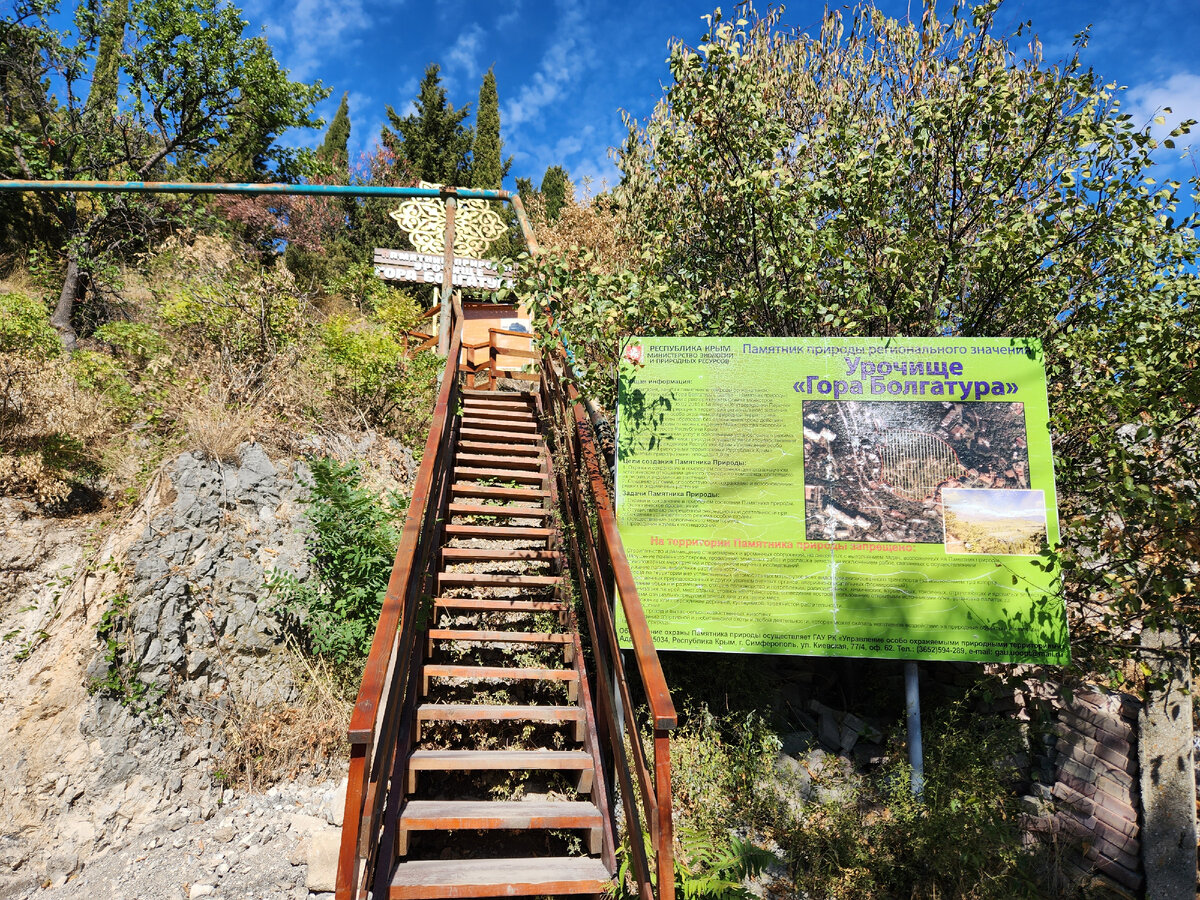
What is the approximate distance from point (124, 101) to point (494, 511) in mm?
11312

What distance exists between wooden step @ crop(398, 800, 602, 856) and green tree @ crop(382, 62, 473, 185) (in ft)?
66.9

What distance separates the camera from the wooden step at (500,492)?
515 centimetres

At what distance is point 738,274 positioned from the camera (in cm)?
603

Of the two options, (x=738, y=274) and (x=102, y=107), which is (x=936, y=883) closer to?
(x=738, y=274)

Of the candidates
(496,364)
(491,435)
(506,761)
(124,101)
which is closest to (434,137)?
(124,101)

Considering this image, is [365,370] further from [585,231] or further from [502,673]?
[585,231]

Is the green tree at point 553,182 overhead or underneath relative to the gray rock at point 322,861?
overhead

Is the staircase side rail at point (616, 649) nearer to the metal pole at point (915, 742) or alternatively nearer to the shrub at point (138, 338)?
the metal pole at point (915, 742)

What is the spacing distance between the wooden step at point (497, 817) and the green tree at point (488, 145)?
1976cm

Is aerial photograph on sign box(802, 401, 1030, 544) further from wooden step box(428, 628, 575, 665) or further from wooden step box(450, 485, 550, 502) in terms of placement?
wooden step box(450, 485, 550, 502)

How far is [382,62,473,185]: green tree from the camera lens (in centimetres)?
2031

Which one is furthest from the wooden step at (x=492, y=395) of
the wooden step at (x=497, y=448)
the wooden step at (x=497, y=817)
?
the wooden step at (x=497, y=817)

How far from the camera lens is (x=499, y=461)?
575cm

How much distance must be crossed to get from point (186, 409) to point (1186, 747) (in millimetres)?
8623
